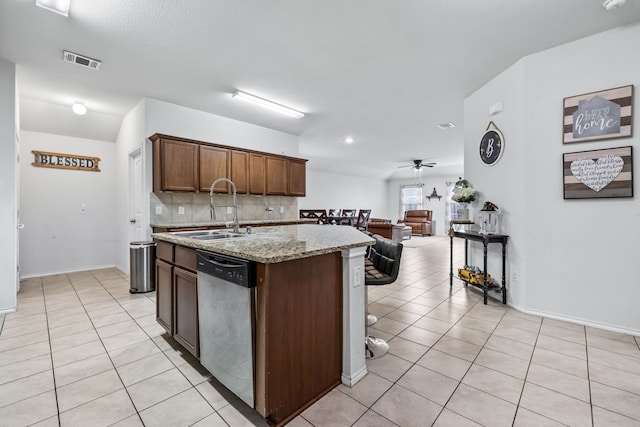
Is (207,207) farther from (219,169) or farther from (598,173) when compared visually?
(598,173)

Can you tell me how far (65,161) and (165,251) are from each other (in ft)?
14.1

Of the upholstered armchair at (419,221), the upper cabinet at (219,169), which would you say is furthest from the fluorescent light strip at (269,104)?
the upholstered armchair at (419,221)

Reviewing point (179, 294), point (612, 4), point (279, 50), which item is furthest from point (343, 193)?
point (179, 294)

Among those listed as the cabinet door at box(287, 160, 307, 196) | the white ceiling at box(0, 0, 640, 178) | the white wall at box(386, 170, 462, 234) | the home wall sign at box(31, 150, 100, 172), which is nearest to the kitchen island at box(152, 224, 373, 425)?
the white ceiling at box(0, 0, 640, 178)

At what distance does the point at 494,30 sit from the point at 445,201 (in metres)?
9.72

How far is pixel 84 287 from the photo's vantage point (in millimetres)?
3959

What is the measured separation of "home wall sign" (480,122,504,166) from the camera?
10.7 ft

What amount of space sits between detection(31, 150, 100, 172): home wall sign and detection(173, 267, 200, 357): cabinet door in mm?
4501

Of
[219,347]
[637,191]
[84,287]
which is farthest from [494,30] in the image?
[84,287]

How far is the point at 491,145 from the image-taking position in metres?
3.39

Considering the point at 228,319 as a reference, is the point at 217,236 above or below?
above

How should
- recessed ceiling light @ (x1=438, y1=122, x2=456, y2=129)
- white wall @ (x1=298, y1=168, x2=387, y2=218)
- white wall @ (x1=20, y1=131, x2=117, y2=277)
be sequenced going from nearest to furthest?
white wall @ (x1=20, y1=131, x2=117, y2=277), recessed ceiling light @ (x1=438, y1=122, x2=456, y2=129), white wall @ (x1=298, y1=168, x2=387, y2=218)

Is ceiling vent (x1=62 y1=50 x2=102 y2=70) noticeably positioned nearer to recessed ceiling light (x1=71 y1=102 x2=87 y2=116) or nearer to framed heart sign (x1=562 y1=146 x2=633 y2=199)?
recessed ceiling light (x1=71 y1=102 x2=87 y2=116)

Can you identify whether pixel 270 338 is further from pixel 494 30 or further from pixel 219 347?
pixel 494 30
